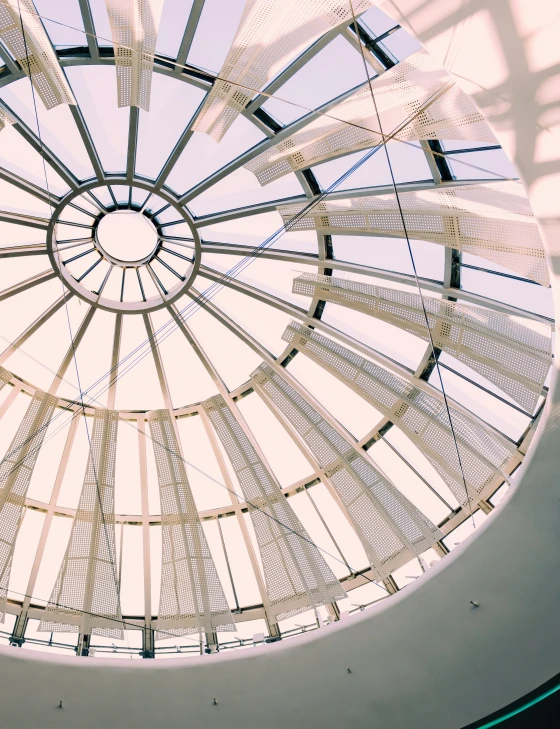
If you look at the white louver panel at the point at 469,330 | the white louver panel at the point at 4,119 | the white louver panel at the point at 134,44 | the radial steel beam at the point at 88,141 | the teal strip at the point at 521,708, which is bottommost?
the teal strip at the point at 521,708

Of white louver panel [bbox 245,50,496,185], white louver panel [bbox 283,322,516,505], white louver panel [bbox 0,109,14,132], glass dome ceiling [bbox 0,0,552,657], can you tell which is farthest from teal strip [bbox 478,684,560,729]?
white louver panel [bbox 0,109,14,132]

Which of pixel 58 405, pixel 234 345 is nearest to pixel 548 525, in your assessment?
pixel 234 345

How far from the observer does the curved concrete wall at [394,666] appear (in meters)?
13.5

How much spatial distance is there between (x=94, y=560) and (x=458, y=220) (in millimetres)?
12022

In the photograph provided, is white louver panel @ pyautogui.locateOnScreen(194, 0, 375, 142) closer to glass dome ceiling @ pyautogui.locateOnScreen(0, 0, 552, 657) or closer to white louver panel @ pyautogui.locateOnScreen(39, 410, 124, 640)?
glass dome ceiling @ pyautogui.locateOnScreen(0, 0, 552, 657)

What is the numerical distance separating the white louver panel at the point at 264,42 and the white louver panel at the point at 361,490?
7.25 m

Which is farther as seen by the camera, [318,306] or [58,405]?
[58,405]

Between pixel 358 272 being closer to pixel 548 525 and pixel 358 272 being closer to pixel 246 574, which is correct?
pixel 548 525

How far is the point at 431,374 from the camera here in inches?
653

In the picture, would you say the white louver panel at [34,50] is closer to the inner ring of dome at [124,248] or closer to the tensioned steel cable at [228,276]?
the inner ring of dome at [124,248]

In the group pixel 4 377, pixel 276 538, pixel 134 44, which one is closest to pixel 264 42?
pixel 134 44

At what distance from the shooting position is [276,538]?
17.8 meters

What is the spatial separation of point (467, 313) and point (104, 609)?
1138 centimetres

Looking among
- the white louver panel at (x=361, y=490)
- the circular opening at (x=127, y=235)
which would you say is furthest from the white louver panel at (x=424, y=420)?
the circular opening at (x=127, y=235)
